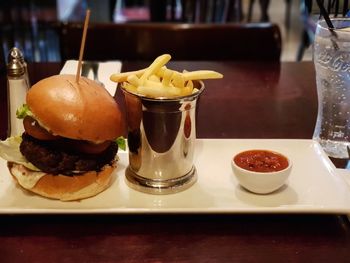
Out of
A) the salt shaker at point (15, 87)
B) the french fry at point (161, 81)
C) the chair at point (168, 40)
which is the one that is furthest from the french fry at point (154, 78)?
the chair at point (168, 40)

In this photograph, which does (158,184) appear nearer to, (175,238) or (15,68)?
(175,238)

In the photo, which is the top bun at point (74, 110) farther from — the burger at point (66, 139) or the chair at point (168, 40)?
the chair at point (168, 40)

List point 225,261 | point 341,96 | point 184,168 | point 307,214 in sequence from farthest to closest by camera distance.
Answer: point 341,96
point 184,168
point 307,214
point 225,261

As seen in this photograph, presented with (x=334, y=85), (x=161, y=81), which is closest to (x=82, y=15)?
(x=334, y=85)

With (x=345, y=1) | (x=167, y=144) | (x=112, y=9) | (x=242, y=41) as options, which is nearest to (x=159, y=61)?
(x=167, y=144)

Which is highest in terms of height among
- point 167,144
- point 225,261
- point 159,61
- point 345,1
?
point 345,1

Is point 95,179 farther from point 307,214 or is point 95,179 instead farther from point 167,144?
point 307,214

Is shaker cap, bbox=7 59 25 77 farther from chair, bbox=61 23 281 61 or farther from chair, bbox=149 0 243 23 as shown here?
chair, bbox=149 0 243 23

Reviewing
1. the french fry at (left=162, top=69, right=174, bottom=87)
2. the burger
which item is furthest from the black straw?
the burger
